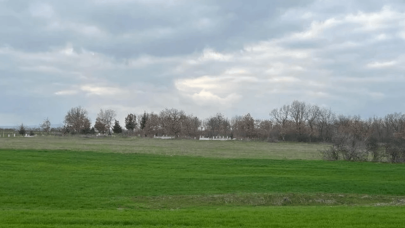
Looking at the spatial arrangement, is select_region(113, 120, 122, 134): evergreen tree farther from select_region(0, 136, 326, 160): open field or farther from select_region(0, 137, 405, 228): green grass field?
select_region(0, 137, 405, 228): green grass field

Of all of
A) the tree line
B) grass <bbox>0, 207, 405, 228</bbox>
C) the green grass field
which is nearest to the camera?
grass <bbox>0, 207, 405, 228</bbox>

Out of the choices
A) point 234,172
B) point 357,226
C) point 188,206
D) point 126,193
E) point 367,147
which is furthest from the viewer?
point 367,147

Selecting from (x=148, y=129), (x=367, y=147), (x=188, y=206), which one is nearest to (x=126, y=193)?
(x=188, y=206)

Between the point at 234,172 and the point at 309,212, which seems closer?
the point at 309,212

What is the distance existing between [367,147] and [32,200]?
122 feet

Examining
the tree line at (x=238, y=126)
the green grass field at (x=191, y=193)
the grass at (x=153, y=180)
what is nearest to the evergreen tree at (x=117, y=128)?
the tree line at (x=238, y=126)

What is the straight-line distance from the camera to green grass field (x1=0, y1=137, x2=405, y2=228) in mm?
13086

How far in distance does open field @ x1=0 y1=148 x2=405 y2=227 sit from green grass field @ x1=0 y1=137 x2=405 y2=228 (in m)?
0.04

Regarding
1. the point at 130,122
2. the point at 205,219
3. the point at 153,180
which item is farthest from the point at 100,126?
the point at 205,219

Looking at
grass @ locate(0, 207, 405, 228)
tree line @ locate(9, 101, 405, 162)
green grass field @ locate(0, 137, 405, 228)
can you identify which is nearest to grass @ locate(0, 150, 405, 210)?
green grass field @ locate(0, 137, 405, 228)

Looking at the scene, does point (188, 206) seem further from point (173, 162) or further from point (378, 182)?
point (173, 162)

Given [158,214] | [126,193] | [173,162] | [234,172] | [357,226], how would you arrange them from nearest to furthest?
1. [357,226]
2. [158,214]
3. [126,193]
4. [234,172]
5. [173,162]

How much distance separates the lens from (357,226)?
40.0 ft

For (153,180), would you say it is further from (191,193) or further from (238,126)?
(238,126)
